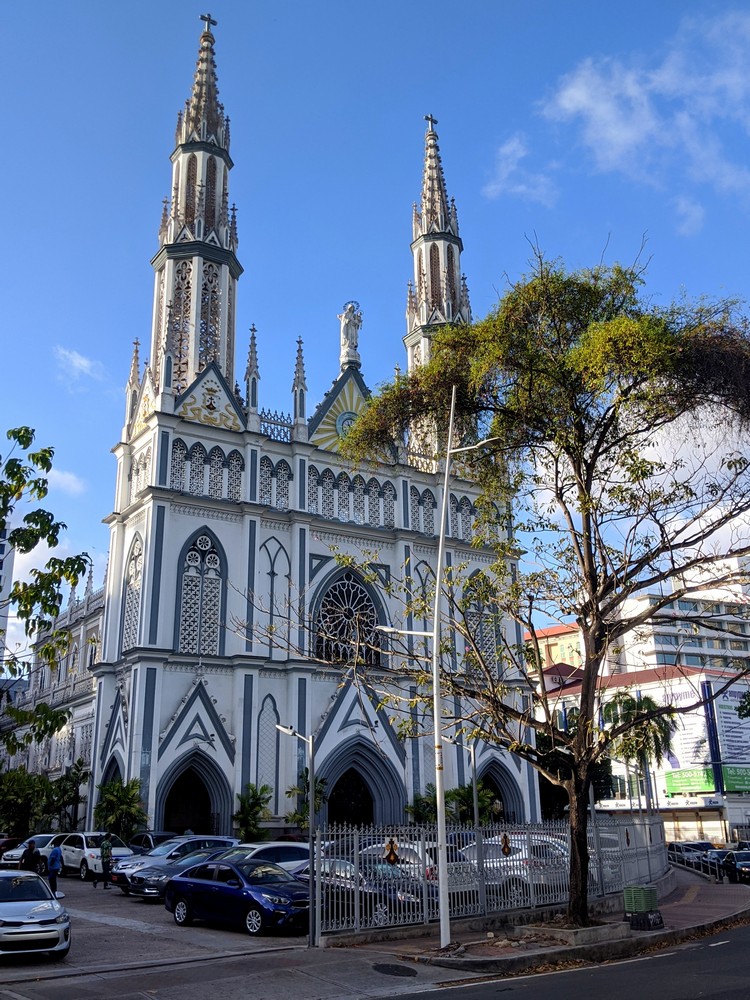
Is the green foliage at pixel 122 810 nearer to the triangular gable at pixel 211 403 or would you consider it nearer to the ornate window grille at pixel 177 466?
the ornate window grille at pixel 177 466

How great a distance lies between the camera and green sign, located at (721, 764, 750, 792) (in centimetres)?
5897

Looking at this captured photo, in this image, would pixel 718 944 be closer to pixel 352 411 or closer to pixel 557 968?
pixel 557 968

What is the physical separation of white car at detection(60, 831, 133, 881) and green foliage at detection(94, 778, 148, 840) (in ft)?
5.06

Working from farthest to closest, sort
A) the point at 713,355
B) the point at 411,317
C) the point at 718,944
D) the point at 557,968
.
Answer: the point at 411,317 → the point at 713,355 → the point at 718,944 → the point at 557,968

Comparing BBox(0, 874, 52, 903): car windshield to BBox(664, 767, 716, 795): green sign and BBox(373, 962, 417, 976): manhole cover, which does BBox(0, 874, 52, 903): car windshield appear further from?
BBox(664, 767, 716, 795): green sign

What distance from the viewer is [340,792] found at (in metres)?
Answer: 37.2

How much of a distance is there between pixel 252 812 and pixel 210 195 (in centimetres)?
2681

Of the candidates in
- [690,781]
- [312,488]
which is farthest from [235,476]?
[690,781]

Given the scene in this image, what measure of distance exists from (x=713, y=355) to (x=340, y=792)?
84.4 feet

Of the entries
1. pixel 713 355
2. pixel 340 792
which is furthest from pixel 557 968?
pixel 340 792

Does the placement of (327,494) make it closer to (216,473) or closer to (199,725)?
(216,473)

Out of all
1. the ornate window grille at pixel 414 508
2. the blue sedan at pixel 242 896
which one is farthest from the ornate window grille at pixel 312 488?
Answer: the blue sedan at pixel 242 896

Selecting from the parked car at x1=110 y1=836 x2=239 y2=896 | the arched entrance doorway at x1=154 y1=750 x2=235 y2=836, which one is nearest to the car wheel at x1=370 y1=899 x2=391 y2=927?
the parked car at x1=110 y1=836 x2=239 y2=896

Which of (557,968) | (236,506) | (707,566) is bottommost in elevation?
(557,968)
